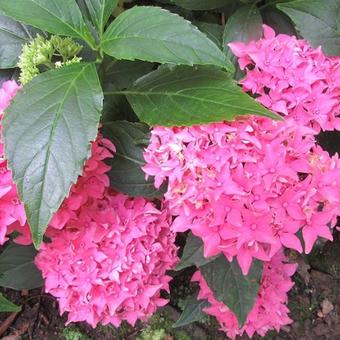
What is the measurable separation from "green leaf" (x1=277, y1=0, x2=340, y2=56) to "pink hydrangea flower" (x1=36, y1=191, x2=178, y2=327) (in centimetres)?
45

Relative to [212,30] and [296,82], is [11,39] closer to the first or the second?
[212,30]

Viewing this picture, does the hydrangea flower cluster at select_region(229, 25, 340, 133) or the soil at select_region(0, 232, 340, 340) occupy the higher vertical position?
the hydrangea flower cluster at select_region(229, 25, 340, 133)

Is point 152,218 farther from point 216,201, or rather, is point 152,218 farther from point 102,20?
point 102,20

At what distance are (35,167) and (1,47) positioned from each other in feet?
1.41

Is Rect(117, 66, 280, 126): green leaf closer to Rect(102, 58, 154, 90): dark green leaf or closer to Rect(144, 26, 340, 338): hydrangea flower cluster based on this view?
Rect(144, 26, 340, 338): hydrangea flower cluster

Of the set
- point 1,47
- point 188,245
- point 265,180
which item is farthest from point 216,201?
point 1,47

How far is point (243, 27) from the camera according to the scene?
117 centimetres

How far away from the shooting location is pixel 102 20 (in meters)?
1.04

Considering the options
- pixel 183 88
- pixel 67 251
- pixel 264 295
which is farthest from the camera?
pixel 264 295

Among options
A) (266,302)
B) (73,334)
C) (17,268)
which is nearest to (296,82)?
(266,302)

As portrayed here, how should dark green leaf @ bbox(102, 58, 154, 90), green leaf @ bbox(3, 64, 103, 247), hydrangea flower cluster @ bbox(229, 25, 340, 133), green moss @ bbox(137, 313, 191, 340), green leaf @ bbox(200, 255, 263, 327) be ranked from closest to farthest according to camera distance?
green leaf @ bbox(3, 64, 103, 247), hydrangea flower cluster @ bbox(229, 25, 340, 133), green leaf @ bbox(200, 255, 263, 327), dark green leaf @ bbox(102, 58, 154, 90), green moss @ bbox(137, 313, 191, 340)

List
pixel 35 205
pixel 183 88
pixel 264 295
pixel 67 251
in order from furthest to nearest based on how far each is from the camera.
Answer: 1. pixel 264 295
2. pixel 67 251
3. pixel 183 88
4. pixel 35 205

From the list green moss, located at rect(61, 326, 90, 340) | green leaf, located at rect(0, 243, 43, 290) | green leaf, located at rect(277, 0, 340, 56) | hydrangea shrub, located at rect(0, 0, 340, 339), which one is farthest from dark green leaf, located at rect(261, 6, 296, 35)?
green moss, located at rect(61, 326, 90, 340)

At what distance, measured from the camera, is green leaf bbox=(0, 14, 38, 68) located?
117cm
